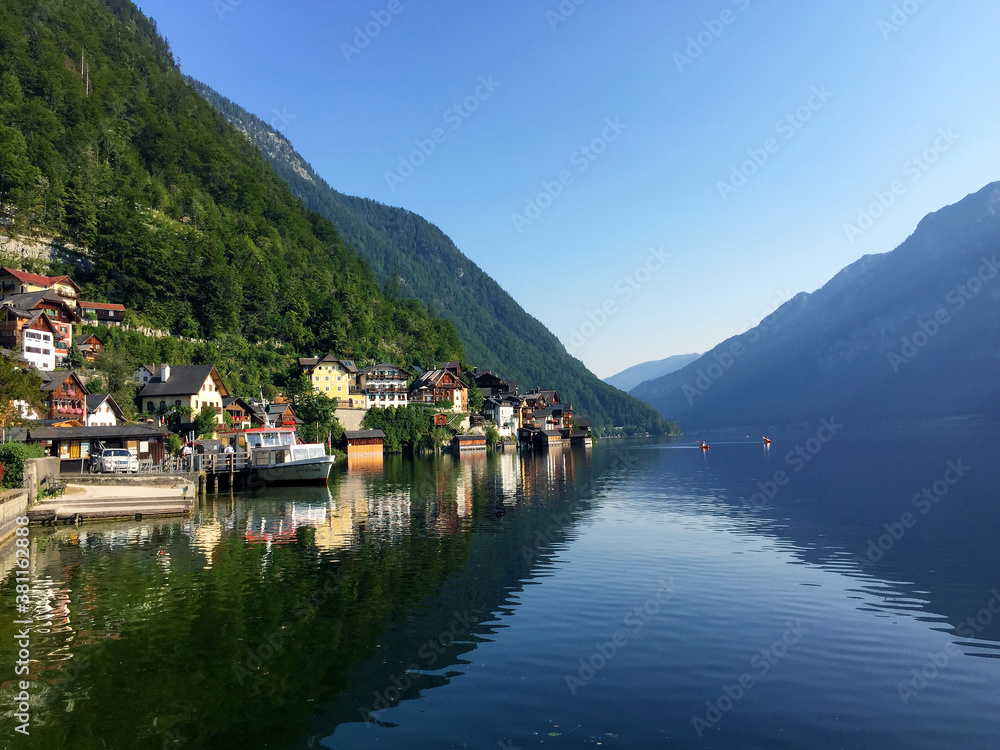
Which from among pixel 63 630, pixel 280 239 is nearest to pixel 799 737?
pixel 63 630

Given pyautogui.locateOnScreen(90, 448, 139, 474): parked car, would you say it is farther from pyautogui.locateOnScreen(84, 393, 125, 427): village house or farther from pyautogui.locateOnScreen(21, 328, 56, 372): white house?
pyautogui.locateOnScreen(21, 328, 56, 372): white house

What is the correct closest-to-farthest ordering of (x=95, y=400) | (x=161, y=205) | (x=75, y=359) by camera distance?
(x=95, y=400)
(x=75, y=359)
(x=161, y=205)

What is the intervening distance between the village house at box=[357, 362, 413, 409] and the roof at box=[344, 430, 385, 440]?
14.5 meters

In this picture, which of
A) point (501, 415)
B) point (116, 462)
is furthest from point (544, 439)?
point (116, 462)

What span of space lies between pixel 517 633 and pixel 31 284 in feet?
344

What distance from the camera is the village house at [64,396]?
218ft

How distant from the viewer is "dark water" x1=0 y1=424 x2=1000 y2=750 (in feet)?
44.7

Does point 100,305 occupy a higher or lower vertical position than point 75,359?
higher

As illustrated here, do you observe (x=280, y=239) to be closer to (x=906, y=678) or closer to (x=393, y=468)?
(x=393, y=468)

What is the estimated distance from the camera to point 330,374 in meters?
133

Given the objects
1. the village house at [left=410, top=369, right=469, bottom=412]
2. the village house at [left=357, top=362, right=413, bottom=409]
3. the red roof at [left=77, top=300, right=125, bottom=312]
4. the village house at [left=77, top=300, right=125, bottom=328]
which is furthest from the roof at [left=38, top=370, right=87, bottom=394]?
the village house at [left=410, top=369, right=469, bottom=412]

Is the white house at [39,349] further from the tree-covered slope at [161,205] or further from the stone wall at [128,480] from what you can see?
the stone wall at [128,480]

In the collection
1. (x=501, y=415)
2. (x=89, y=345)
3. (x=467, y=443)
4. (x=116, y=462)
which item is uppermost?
(x=89, y=345)

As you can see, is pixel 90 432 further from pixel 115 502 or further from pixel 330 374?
pixel 330 374
